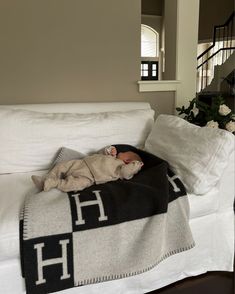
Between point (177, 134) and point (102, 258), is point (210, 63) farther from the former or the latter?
point (102, 258)

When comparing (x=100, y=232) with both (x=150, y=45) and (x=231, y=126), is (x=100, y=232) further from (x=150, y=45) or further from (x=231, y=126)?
(x=150, y=45)

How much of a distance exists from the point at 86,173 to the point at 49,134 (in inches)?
17.8

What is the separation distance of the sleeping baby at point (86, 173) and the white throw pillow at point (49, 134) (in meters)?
0.26

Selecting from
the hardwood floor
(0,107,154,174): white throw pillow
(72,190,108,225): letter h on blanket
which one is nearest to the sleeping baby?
(72,190,108,225): letter h on blanket

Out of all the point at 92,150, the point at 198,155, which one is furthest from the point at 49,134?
the point at 198,155

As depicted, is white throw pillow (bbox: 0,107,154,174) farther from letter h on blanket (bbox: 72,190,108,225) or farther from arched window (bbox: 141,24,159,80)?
arched window (bbox: 141,24,159,80)

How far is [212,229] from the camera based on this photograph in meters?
1.48

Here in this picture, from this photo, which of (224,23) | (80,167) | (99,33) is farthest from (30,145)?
(224,23)

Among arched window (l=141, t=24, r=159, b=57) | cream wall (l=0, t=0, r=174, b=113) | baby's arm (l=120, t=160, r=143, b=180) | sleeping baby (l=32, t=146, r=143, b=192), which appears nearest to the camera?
sleeping baby (l=32, t=146, r=143, b=192)

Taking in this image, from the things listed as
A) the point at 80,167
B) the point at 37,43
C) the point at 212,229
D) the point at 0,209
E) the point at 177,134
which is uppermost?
the point at 37,43

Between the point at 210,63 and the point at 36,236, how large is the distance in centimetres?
690

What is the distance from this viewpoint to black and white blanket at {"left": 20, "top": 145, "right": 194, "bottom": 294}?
111cm

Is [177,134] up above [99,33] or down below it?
below

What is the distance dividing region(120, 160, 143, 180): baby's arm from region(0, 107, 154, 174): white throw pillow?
0.42 m
